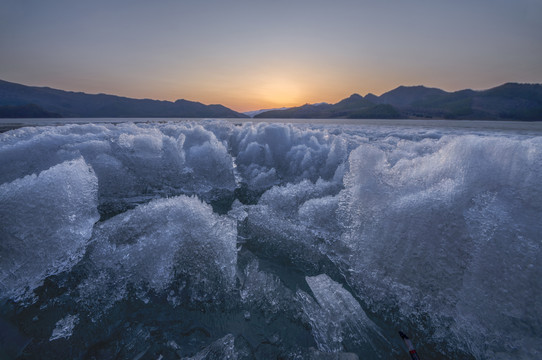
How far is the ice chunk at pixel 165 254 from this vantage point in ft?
8.93

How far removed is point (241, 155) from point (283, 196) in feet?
18.5

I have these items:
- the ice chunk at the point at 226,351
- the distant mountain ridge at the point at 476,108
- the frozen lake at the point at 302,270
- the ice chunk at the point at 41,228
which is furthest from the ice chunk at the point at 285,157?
the distant mountain ridge at the point at 476,108

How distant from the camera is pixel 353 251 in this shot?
3.20 meters

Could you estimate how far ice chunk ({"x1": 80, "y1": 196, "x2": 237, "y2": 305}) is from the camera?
2.72 metres

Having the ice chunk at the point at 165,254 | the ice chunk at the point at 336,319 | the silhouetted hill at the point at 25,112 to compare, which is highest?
the silhouetted hill at the point at 25,112

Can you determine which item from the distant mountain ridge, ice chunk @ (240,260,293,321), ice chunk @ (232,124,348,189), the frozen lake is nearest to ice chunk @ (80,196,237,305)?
the frozen lake

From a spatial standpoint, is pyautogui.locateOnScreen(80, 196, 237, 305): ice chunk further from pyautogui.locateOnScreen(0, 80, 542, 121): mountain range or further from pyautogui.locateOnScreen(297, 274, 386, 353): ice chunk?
pyautogui.locateOnScreen(0, 80, 542, 121): mountain range

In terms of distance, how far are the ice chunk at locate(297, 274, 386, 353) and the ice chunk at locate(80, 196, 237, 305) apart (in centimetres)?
109

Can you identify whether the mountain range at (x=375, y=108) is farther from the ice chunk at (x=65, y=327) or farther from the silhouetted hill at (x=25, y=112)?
the ice chunk at (x=65, y=327)

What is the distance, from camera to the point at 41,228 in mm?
2943

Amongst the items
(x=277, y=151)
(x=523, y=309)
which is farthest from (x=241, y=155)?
(x=523, y=309)

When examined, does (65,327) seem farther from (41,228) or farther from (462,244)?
(462,244)

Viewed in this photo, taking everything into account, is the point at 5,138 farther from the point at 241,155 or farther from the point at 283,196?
the point at 283,196

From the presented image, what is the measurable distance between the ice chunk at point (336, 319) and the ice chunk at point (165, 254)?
1088mm
